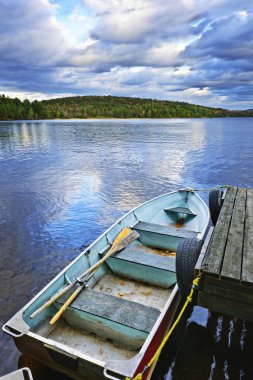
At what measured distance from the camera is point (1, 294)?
6.65 metres

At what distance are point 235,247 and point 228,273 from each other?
0.91 meters

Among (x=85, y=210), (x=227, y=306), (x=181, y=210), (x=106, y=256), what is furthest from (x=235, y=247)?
(x=85, y=210)

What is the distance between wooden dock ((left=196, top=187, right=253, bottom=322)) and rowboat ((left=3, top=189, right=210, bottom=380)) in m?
0.58

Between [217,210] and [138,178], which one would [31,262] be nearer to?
[217,210]

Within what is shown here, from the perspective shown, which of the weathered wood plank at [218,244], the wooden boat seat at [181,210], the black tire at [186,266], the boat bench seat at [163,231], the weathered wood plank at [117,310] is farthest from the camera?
the wooden boat seat at [181,210]

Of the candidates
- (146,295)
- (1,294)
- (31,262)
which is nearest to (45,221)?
(31,262)

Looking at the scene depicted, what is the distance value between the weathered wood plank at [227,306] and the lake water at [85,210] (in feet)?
4.71

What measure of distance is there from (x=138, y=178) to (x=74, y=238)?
9.81 m

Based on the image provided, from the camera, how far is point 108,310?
4.67 m

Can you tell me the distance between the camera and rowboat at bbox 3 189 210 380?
3.74m

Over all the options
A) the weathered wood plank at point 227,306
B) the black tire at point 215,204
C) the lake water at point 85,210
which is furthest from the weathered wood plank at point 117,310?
the black tire at point 215,204

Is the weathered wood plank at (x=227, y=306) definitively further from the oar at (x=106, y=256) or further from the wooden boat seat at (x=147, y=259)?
the oar at (x=106, y=256)

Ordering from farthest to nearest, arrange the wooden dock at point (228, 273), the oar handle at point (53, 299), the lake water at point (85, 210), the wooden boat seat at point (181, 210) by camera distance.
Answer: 1. the wooden boat seat at point (181, 210)
2. the lake water at point (85, 210)
3. the oar handle at point (53, 299)
4. the wooden dock at point (228, 273)

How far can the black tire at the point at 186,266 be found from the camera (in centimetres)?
501
